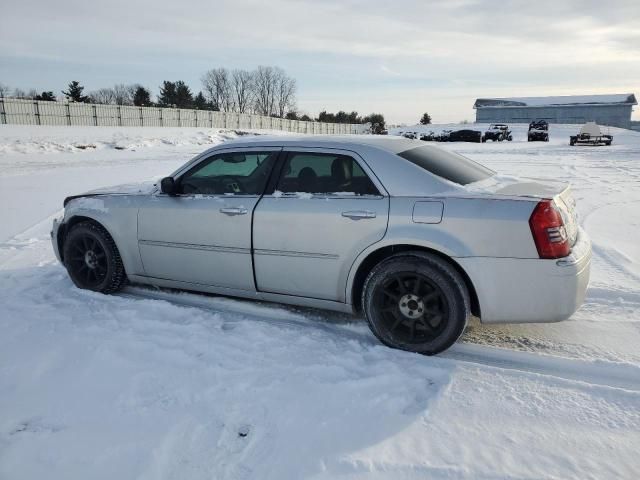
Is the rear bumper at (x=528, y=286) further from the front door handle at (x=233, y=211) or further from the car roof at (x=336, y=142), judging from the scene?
the front door handle at (x=233, y=211)

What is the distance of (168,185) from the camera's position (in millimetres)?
4316

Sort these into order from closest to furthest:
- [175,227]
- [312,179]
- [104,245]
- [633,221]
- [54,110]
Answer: [312,179]
[175,227]
[104,245]
[633,221]
[54,110]

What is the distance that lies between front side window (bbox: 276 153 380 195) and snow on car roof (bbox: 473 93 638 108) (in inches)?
3532

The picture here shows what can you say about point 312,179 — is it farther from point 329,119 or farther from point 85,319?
point 329,119

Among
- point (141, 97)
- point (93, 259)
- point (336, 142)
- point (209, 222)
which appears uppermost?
point (141, 97)

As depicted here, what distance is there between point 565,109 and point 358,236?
89698 millimetres

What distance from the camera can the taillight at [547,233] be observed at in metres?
3.15

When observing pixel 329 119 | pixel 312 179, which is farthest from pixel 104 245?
pixel 329 119

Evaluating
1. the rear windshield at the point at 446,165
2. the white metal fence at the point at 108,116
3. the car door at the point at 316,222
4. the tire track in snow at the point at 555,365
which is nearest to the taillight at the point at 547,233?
the rear windshield at the point at 446,165

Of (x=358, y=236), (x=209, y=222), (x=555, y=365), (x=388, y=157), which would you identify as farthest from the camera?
(x=209, y=222)

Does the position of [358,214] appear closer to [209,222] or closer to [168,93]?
[209,222]

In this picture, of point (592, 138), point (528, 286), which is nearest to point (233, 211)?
point (528, 286)

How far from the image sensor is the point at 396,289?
139 inches

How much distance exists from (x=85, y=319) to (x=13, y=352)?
2.10 ft
